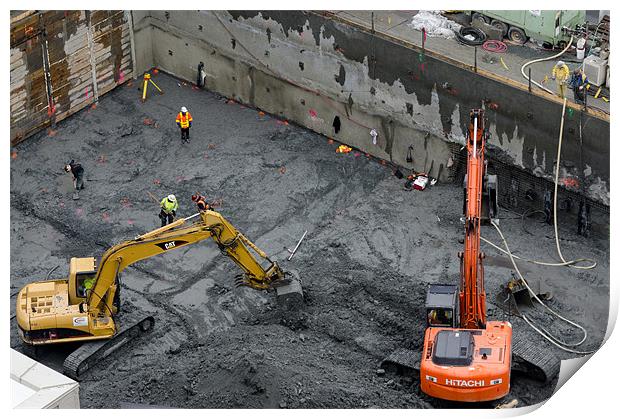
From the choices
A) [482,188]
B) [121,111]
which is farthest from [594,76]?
[121,111]

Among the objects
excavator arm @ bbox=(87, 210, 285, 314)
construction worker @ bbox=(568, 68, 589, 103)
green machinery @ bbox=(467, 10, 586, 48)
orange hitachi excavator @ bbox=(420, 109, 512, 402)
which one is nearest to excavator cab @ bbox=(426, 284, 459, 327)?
orange hitachi excavator @ bbox=(420, 109, 512, 402)

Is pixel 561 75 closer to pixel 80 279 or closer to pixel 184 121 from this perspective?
pixel 184 121

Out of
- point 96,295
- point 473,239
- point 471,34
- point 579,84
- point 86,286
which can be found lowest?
point 96,295

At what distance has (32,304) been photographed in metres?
39.3

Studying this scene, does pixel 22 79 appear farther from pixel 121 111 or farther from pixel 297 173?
pixel 297 173

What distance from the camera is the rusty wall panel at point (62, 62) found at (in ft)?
155

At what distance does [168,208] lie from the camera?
43.6 metres

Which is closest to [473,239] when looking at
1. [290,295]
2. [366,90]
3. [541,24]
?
[290,295]

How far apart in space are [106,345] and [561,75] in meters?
14.4

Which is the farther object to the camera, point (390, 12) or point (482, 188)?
point (390, 12)

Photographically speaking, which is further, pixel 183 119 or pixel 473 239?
pixel 183 119

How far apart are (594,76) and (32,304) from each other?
16.7 m

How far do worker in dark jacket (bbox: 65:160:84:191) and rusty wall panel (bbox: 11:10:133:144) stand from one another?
3.08m

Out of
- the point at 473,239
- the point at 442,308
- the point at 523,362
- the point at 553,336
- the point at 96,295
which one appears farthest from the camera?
the point at 553,336
